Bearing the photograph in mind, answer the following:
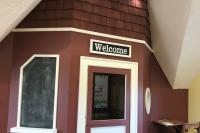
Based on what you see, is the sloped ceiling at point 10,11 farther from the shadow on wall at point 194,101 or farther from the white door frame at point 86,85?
the shadow on wall at point 194,101

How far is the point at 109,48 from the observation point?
14.0 ft

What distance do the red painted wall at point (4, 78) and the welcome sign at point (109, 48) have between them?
1.20m

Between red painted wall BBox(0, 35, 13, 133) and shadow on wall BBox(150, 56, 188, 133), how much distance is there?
2.61 meters

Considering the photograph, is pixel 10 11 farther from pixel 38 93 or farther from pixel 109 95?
pixel 109 95

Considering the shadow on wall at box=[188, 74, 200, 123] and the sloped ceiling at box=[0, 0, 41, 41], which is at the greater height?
the sloped ceiling at box=[0, 0, 41, 41]

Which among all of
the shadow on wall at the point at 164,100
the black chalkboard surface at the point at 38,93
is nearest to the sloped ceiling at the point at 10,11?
the black chalkboard surface at the point at 38,93

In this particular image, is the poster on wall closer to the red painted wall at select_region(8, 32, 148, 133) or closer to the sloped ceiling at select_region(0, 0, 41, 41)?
the red painted wall at select_region(8, 32, 148, 133)

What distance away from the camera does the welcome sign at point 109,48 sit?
4120mm

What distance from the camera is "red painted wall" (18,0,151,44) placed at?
12.9ft

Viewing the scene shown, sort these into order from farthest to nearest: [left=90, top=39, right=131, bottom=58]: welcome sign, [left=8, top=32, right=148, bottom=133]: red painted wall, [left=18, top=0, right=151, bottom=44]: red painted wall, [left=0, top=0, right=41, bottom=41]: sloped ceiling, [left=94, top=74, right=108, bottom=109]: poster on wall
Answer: [left=94, top=74, right=108, bottom=109]: poster on wall → [left=90, top=39, right=131, bottom=58]: welcome sign → [left=18, top=0, right=151, bottom=44]: red painted wall → [left=8, top=32, right=148, bottom=133]: red painted wall → [left=0, top=0, right=41, bottom=41]: sloped ceiling

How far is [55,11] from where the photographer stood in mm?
3986

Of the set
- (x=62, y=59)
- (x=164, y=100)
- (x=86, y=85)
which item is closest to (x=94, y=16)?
(x=62, y=59)

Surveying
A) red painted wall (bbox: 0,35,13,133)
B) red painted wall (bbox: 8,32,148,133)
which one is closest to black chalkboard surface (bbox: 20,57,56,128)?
red painted wall (bbox: 8,32,148,133)

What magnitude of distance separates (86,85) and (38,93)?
2.24ft
